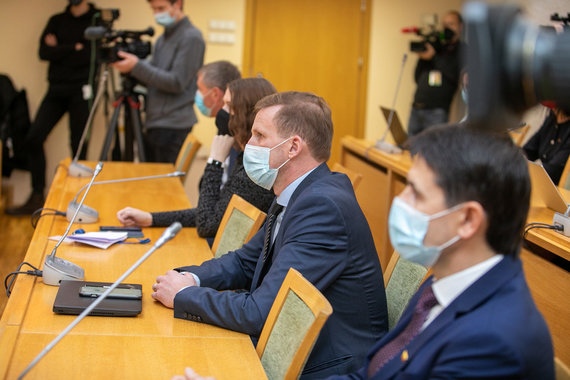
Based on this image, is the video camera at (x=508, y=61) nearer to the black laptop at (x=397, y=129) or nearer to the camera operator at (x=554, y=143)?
the camera operator at (x=554, y=143)

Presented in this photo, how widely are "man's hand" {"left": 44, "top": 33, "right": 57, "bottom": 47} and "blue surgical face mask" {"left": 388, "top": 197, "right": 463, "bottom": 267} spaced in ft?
14.9

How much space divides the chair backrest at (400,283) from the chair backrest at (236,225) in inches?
21.3

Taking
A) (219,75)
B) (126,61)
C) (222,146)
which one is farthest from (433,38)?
(222,146)

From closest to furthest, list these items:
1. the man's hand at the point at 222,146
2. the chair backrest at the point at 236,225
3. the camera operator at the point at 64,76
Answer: the chair backrest at the point at 236,225
the man's hand at the point at 222,146
the camera operator at the point at 64,76

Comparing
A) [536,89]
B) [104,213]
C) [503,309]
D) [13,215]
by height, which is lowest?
[13,215]

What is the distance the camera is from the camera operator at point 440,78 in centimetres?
609

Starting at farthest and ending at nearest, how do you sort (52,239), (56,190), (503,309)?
1. (56,190)
2. (52,239)
3. (503,309)

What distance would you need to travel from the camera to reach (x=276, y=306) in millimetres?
1582

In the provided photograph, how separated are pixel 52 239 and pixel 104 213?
1.66 feet

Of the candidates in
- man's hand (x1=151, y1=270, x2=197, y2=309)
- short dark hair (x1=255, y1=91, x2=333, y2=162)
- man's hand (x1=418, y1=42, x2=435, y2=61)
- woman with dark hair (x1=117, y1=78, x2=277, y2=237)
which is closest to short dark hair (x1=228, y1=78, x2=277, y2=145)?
woman with dark hair (x1=117, y1=78, x2=277, y2=237)

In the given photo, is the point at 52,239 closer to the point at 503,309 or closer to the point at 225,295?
the point at 225,295

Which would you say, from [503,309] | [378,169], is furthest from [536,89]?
[378,169]

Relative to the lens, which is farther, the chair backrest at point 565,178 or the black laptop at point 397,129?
the black laptop at point 397,129

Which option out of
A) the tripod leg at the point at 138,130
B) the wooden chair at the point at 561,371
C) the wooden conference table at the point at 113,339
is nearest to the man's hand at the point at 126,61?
the tripod leg at the point at 138,130
